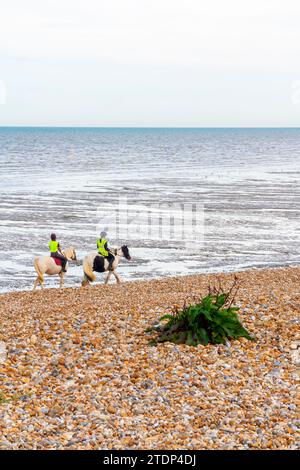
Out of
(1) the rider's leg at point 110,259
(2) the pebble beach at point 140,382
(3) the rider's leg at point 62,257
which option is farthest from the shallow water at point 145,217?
(2) the pebble beach at point 140,382

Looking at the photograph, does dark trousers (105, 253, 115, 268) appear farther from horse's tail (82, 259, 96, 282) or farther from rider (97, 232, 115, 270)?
horse's tail (82, 259, 96, 282)

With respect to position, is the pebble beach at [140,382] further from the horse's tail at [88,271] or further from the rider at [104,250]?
the rider at [104,250]

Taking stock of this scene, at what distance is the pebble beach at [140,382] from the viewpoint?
335 inches

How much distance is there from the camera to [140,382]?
10227 mm

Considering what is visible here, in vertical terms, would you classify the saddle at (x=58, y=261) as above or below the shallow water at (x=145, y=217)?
above

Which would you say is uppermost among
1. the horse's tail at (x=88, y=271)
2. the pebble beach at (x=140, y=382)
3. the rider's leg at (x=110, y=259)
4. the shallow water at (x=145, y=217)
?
the pebble beach at (x=140, y=382)

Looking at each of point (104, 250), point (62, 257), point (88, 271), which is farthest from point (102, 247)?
point (62, 257)

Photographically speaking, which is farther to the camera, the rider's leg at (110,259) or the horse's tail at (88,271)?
the rider's leg at (110,259)

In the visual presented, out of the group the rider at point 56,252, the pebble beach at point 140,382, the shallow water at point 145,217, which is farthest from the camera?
the shallow water at point 145,217

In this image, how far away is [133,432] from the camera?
8.55 metres

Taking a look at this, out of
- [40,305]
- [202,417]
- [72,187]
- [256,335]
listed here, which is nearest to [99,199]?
[72,187]

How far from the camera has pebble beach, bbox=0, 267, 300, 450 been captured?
850cm

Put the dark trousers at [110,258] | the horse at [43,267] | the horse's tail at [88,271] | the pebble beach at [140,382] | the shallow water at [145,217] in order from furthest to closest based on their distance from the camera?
the shallow water at [145,217]
the dark trousers at [110,258]
the horse's tail at [88,271]
the horse at [43,267]
the pebble beach at [140,382]
